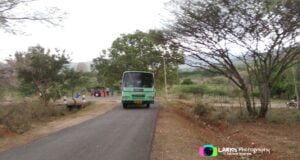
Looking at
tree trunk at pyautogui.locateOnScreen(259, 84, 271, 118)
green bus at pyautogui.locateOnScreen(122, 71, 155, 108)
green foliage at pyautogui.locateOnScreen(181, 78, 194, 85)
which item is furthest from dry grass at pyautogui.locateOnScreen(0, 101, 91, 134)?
green foliage at pyautogui.locateOnScreen(181, 78, 194, 85)

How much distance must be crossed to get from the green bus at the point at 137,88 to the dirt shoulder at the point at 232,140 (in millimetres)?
8394

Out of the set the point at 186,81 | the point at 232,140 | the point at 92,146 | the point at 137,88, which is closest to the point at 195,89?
the point at 186,81

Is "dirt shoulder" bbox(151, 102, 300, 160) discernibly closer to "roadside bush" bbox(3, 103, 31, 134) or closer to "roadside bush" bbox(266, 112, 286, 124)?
"roadside bush" bbox(266, 112, 286, 124)

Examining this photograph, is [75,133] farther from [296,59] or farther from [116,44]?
[116,44]

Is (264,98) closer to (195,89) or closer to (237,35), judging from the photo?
(237,35)

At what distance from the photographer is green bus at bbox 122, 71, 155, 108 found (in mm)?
28703

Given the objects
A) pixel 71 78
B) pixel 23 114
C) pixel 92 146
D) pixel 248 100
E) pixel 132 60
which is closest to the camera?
pixel 92 146

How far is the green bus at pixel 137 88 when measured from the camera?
28703mm

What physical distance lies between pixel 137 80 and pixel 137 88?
56cm

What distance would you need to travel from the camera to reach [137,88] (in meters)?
28.8

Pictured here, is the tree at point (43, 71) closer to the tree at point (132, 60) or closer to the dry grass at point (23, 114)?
the dry grass at point (23, 114)

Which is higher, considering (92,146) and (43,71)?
(43,71)

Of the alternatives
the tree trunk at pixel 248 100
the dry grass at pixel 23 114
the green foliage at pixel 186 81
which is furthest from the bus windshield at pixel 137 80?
the green foliage at pixel 186 81

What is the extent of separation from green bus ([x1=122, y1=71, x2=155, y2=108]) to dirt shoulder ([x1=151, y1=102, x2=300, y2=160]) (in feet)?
27.5
